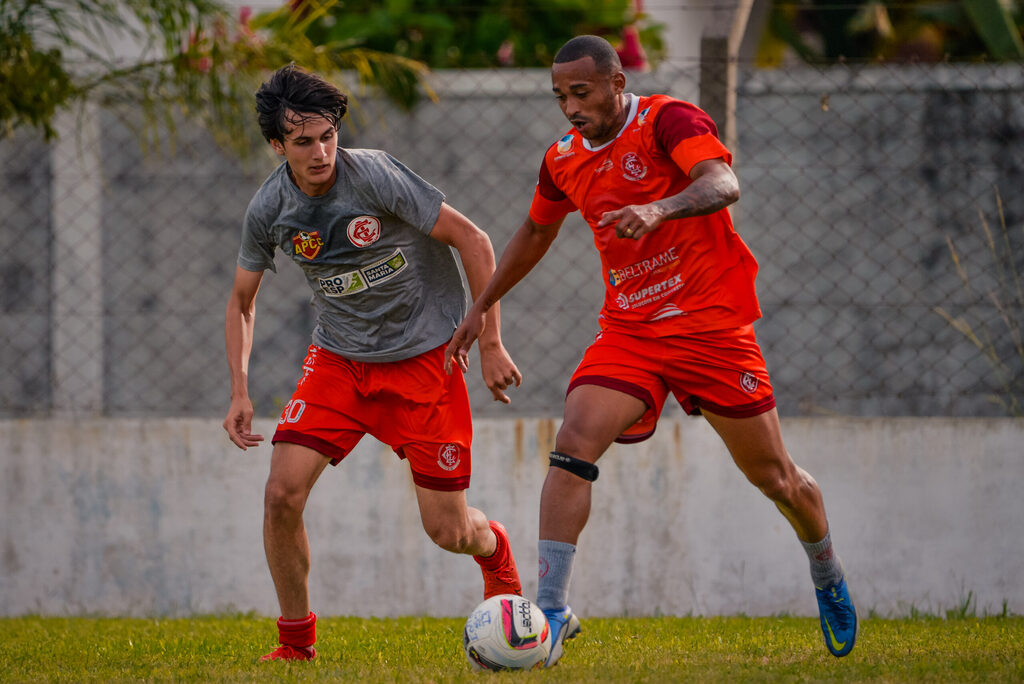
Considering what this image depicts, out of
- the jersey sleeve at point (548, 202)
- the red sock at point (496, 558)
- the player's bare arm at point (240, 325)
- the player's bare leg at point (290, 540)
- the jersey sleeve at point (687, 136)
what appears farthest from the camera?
the red sock at point (496, 558)

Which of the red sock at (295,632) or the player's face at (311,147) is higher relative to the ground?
the player's face at (311,147)

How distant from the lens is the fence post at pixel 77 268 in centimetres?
623

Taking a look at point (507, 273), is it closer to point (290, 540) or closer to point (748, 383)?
point (748, 383)

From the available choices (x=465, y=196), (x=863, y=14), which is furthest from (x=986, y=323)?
(x=863, y=14)

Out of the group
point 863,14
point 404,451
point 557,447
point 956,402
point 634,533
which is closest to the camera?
point 557,447

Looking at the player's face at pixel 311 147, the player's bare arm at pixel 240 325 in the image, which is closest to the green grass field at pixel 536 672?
the player's bare arm at pixel 240 325

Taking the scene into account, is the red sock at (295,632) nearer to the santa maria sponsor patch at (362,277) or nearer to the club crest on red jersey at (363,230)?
the santa maria sponsor patch at (362,277)

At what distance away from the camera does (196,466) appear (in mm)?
5977

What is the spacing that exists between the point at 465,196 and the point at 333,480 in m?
1.75

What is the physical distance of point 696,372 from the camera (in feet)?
12.7

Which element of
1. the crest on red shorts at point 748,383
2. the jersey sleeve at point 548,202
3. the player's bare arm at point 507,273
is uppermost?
the jersey sleeve at point 548,202

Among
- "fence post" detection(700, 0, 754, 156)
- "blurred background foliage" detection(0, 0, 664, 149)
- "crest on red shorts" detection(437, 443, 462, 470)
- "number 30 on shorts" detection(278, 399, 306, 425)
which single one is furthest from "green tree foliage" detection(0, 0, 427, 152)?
"crest on red shorts" detection(437, 443, 462, 470)

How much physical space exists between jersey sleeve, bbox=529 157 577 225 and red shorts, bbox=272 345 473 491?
0.72 meters

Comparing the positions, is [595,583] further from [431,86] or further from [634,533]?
[431,86]
